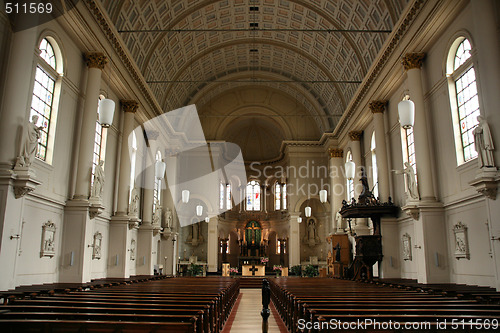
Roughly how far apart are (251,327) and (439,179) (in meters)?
9.38

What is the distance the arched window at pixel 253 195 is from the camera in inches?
1452

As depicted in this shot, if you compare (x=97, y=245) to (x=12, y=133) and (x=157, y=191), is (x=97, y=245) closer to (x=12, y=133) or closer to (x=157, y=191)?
(x=12, y=133)

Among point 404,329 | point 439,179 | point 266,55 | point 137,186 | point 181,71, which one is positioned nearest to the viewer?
point 404,329

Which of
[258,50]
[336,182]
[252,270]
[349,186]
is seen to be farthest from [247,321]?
[258,50]

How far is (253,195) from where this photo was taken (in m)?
37.1

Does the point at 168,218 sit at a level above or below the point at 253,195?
below

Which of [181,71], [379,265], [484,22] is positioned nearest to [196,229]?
[181,71]

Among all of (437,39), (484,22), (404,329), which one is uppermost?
(437,39)

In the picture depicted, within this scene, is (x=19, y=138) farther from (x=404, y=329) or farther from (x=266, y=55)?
(x=266, y=55)

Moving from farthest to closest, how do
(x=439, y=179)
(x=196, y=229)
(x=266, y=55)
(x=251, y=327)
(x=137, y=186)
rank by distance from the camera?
1. (x=196, y=229)
2. (x=266, y=55)
3. (x=137, y=186)
4. (x=439, y=179)
5. (x=251, y=327)

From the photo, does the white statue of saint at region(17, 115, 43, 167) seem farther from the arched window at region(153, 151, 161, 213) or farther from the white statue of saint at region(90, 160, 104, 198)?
the arched window at region(153, 151, 161, 213)

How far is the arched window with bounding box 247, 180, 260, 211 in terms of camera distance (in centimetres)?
3688

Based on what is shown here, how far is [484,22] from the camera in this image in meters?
10.7

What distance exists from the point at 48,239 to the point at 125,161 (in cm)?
699
